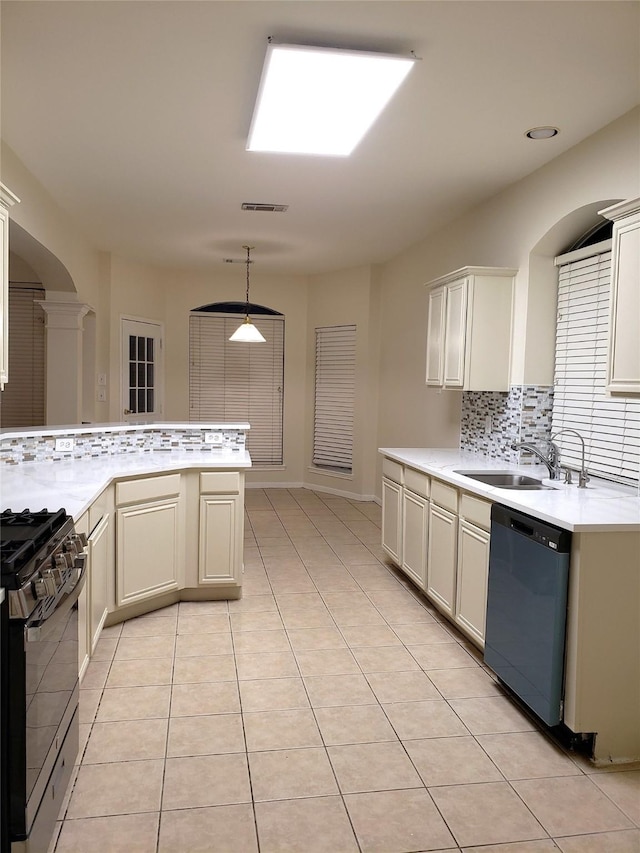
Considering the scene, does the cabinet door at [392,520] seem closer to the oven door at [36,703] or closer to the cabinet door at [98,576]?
the cabinet door at [98,576]

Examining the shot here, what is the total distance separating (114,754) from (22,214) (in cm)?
324

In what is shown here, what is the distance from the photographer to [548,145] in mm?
3486

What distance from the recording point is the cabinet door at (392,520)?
4.54 meters

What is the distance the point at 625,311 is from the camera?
8.69ft

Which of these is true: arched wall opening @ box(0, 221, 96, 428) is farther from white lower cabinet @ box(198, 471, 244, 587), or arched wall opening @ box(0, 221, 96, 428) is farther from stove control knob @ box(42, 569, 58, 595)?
stove control knob @ box(42, 569, 58, 595)

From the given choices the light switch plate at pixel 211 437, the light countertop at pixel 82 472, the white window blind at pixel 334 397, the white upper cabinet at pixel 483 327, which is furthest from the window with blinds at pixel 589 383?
the white window blind at pixel 334 397

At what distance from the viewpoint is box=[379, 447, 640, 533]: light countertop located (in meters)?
2.45

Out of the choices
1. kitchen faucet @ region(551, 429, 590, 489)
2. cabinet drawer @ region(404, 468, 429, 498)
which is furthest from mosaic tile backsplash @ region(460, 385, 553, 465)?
cabinet drawer @ region(404, 468, 429, 498)

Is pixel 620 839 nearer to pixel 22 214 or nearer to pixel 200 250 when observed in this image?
pixel 22 214

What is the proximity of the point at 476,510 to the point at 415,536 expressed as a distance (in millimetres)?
1010

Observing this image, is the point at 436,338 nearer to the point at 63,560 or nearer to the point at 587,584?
the point at 587,584

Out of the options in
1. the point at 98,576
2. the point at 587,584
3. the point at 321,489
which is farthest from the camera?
the point at 321,489

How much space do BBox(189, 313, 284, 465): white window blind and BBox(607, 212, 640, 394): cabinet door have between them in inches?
226

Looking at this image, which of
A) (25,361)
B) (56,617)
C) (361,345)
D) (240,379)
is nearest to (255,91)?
(56,617)
